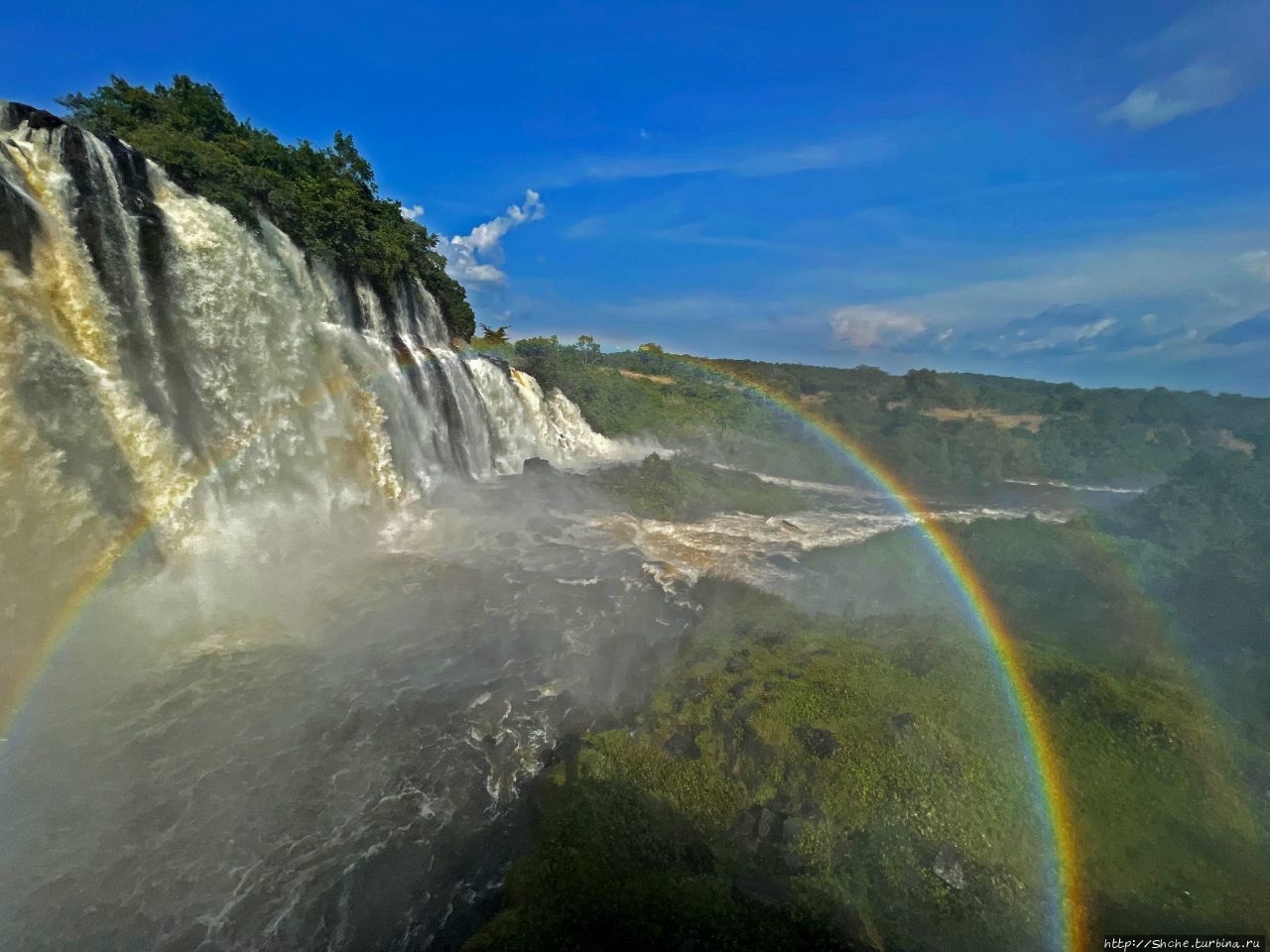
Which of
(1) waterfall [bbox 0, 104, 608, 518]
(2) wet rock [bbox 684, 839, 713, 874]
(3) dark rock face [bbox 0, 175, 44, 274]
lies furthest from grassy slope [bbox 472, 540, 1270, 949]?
(3) dark rock face [bbox 0, 175, 44, 274]

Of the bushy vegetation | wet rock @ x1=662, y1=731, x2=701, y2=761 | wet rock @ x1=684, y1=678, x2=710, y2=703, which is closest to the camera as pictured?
wet rock @ x1=662, y1=731, x2=701, y2=761

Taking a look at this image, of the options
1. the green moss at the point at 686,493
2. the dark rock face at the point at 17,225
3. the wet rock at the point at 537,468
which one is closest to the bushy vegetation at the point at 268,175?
the dark rock face at the point at 17,225

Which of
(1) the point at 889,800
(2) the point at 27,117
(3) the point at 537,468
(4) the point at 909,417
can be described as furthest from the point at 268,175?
(4) the point at 909,417

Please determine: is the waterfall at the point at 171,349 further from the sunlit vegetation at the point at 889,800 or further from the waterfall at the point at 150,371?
the sunlit vegetation at the point at 889,800

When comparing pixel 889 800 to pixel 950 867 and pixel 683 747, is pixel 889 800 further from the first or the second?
pixel 683 747

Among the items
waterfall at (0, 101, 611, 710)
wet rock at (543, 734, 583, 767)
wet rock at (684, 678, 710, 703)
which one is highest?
waterfall at (0, 101, 611, 710)

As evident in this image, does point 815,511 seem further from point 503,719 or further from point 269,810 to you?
point 269,810

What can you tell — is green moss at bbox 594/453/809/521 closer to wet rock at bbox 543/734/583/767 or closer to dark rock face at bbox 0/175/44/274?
wet rock at bbox 543/734/583/767
